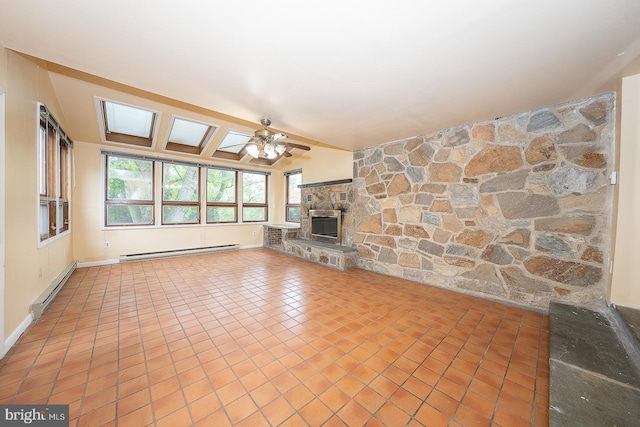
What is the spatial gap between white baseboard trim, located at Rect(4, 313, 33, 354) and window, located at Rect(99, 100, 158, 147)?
3.06 m

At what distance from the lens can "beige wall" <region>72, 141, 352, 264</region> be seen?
14.3 ft

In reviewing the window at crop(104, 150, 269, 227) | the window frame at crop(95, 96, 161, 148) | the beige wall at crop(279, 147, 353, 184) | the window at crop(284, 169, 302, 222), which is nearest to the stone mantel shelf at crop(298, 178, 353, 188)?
the beige wall at crop(279, 147, 353, 184)

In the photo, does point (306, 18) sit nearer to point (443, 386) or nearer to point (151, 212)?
point (443, 386)

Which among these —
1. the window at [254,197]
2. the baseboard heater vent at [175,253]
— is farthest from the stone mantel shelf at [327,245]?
the baseboard heater vent at [175,253]

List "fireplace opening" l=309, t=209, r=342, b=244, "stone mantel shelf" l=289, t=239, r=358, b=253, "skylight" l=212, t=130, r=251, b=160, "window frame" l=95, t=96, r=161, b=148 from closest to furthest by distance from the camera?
"window frame" l=95, t=96, r=161, b=148, "stone mantel shelf" l=289, t=239, r=358, b=253, "fireplace opening" l=309, t=209, r=342, b=244, "skylight" l=212, t=130, r=251, b=160

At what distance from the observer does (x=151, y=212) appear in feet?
16.8

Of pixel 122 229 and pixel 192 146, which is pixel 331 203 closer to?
pixel 192 146

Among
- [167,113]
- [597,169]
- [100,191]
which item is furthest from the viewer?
[100,191]

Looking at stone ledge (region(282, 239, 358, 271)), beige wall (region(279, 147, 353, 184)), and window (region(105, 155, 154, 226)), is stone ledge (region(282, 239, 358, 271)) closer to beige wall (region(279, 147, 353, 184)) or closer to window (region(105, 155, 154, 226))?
beige wall (region(279, 147, 353, 184))

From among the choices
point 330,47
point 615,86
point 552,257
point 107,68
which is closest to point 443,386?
point 552,257

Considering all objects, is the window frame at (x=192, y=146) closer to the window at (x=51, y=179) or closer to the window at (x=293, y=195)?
the window at (x=51, y=179)

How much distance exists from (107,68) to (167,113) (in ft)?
7.12

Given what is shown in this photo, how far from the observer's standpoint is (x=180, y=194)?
5473mm

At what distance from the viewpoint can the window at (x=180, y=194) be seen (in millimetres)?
5258
